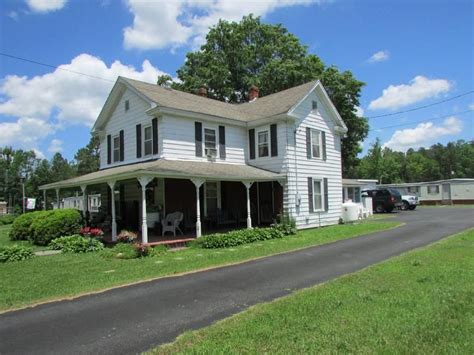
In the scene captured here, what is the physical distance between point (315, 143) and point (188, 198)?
24.5 feet

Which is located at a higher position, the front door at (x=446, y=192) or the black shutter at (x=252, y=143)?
the black shutter at (x=252, y=143)

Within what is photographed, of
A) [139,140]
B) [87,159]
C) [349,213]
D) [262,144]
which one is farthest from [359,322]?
[87,159]

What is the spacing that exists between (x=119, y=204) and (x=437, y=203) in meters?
39.0

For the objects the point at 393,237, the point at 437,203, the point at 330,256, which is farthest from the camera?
the point at 437,203

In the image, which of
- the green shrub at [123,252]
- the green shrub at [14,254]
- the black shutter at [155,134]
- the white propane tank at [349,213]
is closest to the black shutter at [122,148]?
the black shutter at [155,134]

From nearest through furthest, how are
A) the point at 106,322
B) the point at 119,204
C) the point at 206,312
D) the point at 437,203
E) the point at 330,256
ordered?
the point at 106,322, the point at 206,312, the point at 330,256, the point at 119,204, the point at 437,203

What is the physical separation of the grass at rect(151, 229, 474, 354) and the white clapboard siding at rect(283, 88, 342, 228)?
10651mm

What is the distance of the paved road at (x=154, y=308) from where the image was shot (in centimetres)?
486

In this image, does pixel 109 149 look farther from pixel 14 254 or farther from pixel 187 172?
pixel 14 254

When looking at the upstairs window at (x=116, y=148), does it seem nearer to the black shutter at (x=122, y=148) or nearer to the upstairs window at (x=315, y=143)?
the black shutter at (x=122, y=148)

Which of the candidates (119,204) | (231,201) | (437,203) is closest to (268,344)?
(231,201)

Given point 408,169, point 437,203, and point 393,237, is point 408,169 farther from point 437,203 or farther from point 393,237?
point 393,237

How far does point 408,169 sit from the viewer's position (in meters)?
85.8

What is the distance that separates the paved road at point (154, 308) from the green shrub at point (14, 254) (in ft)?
18.7
